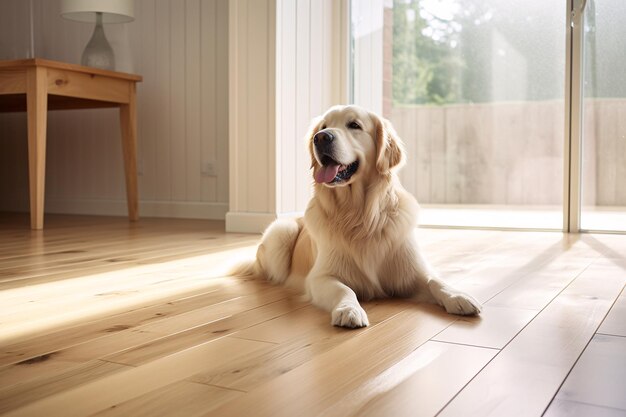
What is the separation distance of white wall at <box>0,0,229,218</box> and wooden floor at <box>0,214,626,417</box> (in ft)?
7.31

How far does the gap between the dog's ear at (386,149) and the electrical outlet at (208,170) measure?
275 centimetres

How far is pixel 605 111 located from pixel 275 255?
225 cm

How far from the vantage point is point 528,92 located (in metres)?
3.72

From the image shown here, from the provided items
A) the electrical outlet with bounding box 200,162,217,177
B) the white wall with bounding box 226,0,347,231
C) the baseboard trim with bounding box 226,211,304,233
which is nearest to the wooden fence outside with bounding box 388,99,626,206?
the white wall with bounding box 226,0,347,231

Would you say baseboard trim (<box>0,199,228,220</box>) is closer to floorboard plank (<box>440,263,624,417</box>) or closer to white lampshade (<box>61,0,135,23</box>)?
white lampshade (<box>61,0,135,23</box>)

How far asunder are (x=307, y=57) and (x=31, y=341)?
2.87m

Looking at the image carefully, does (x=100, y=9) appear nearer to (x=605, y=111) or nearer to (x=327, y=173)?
(x=327, y=173)

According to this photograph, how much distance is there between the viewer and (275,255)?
2.17 m

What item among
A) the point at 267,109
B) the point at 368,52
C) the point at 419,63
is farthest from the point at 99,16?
the point at 419,63

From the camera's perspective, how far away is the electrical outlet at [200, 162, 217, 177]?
14.8 feet

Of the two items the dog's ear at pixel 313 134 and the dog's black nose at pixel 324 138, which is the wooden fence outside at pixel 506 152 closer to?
the dog's ear at pixel 313 134

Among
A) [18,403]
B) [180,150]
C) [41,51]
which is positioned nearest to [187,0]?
[180,150]

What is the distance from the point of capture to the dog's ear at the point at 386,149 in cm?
184

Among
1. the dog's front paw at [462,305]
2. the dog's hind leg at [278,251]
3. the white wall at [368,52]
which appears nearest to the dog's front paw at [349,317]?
the dog's front paw at [462,305]
